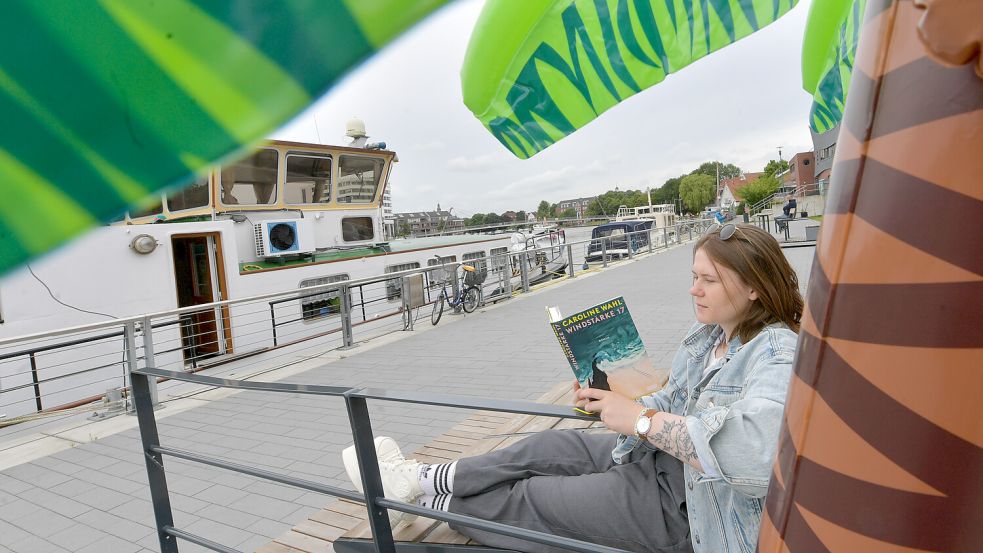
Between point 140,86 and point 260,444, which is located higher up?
point 140,86

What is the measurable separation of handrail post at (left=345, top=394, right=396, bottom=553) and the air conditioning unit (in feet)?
26.3

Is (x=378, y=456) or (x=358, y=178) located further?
(x=358, y=178)

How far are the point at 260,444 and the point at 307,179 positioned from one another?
687 centimetres

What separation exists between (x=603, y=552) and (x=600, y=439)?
83 centimetres

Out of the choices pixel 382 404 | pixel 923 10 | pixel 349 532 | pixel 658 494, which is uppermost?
pixel 923 10

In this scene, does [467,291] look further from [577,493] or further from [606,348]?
[606,348]

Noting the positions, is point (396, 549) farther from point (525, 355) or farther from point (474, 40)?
point (525, 355)

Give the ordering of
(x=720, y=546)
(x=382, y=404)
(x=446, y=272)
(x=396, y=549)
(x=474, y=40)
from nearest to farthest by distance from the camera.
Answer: (x=720, y=546)
(x=474, y=40)
(x=396, y=549)
(x=382, y=404)
(x=446, y=272)

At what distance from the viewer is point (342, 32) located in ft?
1.86

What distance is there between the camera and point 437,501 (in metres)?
2.18

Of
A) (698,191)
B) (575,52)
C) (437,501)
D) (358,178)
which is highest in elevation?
(698,191)

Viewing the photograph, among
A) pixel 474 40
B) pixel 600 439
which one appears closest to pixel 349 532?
pixel 600 439

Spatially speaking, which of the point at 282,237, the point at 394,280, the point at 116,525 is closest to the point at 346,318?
the point at 282,237

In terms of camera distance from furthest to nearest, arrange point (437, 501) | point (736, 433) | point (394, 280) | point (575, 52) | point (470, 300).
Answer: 1. point (394, 280)
2. point (470, 300)
3. point (437, 501)
4. point (575, 52)
5. point (736, 433)
